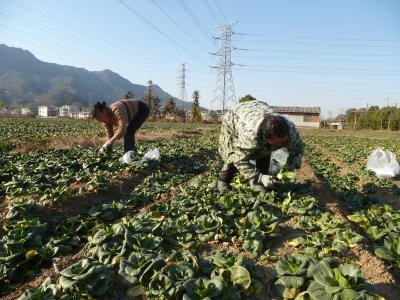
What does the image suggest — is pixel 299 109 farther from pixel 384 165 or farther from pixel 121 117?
pixel 121 117

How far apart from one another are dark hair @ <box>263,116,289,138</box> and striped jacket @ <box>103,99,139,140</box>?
14.2 feet

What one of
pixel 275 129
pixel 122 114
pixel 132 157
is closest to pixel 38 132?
pixel 132 157

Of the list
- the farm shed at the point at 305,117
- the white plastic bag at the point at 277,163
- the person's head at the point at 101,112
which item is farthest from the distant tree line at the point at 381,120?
the person's head at the point at 101,112

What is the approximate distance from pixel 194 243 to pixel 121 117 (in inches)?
192

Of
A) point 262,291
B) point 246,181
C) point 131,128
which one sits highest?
point 131,128

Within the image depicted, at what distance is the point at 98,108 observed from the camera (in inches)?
314

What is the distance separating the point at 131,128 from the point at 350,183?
16.9ft

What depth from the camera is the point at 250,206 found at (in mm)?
5141

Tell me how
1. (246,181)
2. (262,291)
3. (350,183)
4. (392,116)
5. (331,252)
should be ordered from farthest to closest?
(392,116) < (350,183) < (246,181) < (331,252) < (262,291)

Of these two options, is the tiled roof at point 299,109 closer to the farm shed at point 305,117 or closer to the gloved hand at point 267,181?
the farm shed at point 305,117

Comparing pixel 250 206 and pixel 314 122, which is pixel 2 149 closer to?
pixel 250 206

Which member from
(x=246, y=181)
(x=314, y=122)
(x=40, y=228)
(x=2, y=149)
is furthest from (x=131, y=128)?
(x=314, y=122)

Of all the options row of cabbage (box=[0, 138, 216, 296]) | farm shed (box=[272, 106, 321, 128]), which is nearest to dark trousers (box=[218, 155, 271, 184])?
row of cabbage (box=[0, 138, 216, 296])

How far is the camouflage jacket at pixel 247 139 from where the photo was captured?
16.5ft
